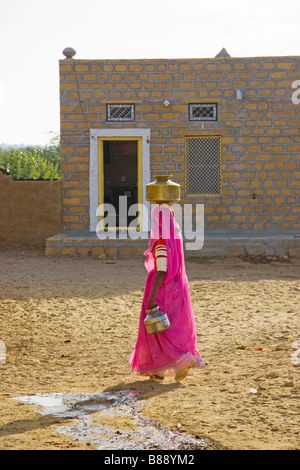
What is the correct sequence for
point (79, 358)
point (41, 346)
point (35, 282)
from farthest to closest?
point (35, 282), point (41, 346), point (79, 358)

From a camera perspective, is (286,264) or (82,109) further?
(82,109)

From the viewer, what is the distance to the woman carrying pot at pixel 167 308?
509 centimetres

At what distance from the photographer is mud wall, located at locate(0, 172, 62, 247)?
13.8m

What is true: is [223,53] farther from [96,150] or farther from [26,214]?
[26,214]

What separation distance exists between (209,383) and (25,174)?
74.9 ft

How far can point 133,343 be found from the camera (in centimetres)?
682

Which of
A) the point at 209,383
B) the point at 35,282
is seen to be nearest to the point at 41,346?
the point at 209,383

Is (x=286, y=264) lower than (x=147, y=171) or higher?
lower

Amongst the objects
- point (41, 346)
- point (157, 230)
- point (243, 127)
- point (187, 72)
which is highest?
point (187, 72)

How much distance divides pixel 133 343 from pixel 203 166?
7228 millimetres

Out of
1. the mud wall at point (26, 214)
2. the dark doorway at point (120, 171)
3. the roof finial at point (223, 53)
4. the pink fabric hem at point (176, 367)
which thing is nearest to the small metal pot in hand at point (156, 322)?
the pink fabric hem at point (176, 367)

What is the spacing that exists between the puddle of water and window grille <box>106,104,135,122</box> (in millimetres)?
8978

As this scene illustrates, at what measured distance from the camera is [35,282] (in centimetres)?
1011

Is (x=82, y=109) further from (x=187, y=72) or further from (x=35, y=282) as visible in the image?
(x=35, y=282)
